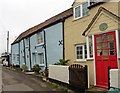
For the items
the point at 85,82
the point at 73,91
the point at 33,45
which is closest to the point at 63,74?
the point at 73,91

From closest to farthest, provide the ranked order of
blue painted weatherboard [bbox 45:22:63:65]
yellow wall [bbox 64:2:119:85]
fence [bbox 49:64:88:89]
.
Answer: fence [bbox 49:64:88:89], yellow wall [bbox 64:2:119:85], blue painted weatherboard [bbox 45:22:63:65]

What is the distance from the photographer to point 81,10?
50.2 feet

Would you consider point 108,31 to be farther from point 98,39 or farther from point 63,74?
point 63,74

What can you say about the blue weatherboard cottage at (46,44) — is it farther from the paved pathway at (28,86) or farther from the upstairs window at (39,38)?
the paved pathway at (28,86)

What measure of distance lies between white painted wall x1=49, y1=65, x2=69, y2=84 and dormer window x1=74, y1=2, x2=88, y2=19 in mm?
3890

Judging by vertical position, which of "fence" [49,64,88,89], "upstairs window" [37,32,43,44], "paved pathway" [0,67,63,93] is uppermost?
"upstairs window" [37,32,43,44]

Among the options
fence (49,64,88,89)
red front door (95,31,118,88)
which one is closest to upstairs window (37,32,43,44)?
fence (49,64,88,89)

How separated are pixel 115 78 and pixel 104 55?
2.41 meters

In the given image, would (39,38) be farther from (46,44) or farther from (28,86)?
(28,86)

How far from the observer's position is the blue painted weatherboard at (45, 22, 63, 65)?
1825 centimetres

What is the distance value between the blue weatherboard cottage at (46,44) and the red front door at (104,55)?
582 cm

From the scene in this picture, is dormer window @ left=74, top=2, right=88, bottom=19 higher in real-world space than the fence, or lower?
higher

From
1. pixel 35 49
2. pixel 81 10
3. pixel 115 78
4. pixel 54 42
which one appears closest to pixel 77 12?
pixel 81 10

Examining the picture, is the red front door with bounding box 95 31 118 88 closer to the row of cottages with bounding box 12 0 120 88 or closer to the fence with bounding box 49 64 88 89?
the row of cottages with bounding box 12 0 120 88
